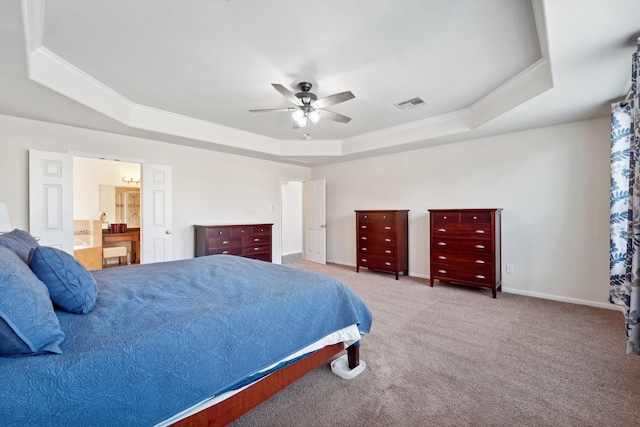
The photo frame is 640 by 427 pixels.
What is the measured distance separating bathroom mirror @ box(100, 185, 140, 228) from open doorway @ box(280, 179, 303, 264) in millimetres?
3448

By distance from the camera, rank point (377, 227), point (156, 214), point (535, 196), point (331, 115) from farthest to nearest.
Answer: point (377, 227) → point (156, 214) → point (535, 196) → point (331, 115)

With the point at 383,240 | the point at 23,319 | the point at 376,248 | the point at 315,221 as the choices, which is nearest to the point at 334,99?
the point at 23,319

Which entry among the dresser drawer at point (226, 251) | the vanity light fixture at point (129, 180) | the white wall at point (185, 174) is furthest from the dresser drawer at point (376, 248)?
the vanity light fixture at point (129, 180)

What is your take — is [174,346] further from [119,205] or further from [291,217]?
[291,217]

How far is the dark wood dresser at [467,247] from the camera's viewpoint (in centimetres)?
386

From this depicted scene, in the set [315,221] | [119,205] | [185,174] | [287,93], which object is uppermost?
[287,93]

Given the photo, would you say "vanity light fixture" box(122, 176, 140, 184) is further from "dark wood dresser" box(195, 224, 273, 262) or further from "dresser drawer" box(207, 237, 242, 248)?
"dresser drawer" box(207, 237, 242, 248)

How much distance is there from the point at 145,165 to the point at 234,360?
4.04 meters

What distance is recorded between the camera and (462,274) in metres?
4.12

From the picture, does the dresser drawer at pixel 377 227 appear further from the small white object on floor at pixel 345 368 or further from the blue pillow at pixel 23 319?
the blue pillow at pixel 23 319

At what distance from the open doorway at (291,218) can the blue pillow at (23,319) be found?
6.29 m

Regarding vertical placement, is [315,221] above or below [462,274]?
above

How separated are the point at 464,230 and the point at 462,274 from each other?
2.14ft

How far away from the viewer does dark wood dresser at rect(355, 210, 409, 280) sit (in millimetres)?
4934
